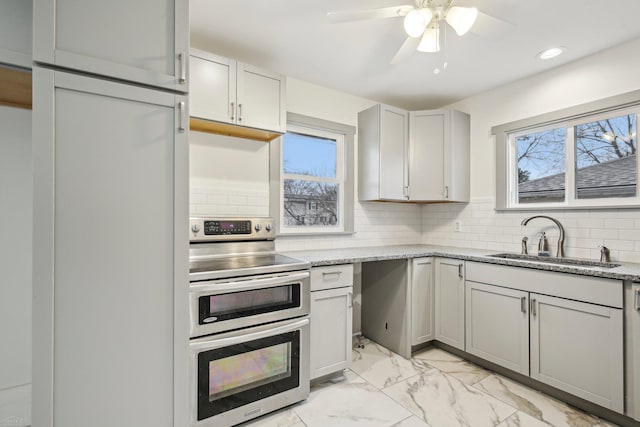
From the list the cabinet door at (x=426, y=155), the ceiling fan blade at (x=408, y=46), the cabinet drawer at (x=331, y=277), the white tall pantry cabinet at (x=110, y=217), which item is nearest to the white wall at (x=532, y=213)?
the cabinet door at (x=426, y=155)

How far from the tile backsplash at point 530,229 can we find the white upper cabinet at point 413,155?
0.88 ft

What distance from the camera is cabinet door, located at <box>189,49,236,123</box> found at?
1988 mm

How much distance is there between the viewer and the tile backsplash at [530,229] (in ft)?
7.06

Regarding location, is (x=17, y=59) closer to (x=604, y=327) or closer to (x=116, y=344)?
(x=116, y=344)

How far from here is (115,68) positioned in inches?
47.9

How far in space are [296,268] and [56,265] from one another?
114 centimetres

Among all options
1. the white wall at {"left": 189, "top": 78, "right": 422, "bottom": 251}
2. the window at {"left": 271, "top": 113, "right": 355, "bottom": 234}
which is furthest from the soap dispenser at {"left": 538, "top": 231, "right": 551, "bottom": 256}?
the window at {"left": 271, "top": 113, "right": 355, "bottom": 234}

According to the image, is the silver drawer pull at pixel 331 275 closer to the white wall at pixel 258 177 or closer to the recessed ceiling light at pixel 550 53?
the white wall at pixel 258 177

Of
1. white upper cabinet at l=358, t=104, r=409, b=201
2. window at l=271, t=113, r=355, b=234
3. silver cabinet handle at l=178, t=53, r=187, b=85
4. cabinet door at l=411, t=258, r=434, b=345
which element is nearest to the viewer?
silver cabinet handle at l=178, t=53, r=187, b=85

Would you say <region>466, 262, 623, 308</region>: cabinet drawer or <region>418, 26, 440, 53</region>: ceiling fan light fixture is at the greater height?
<region>418, 26, 440, 53</region>: ceiling fan light fixture

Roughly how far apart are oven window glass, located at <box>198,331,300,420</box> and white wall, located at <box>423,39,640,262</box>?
2151 millimetres

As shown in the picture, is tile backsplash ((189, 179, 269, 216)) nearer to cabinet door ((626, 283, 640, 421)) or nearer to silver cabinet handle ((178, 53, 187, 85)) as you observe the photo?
silver cabinet handle ((178, 53, 187, 85))

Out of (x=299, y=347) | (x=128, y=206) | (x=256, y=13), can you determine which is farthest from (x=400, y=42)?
(x=299, y=347)

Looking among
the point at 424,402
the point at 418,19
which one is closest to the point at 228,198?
the point at 418,19
